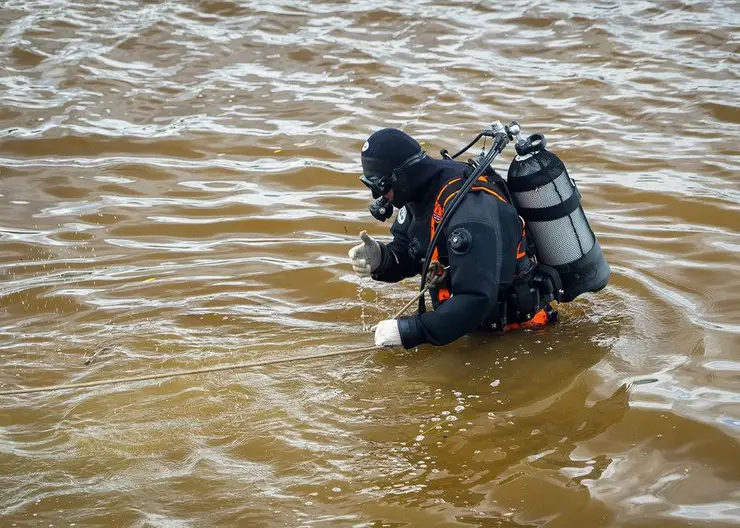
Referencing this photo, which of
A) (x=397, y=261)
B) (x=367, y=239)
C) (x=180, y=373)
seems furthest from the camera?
(x=397, y=261)

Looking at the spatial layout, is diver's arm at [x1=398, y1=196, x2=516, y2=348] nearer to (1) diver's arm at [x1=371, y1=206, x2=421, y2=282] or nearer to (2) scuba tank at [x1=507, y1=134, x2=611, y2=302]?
(2) scuba tank at [x1=507, y1=134, x2=611, y2=302]

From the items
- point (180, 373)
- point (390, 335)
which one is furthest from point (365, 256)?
point (180, 373)

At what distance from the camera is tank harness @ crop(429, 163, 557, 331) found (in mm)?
4402

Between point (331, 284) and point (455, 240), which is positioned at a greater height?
point (455, 240)

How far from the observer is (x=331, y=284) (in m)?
5.95

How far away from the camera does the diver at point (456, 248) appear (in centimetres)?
421

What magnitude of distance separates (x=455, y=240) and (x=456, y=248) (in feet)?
0.12

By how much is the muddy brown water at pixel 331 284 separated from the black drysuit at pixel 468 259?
35 cm

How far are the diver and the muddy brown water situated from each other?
297 millimetres

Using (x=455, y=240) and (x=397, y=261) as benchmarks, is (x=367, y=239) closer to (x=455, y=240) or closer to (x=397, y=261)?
(x=397, y=261)

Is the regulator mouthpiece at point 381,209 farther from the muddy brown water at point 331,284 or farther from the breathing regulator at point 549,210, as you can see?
the muddy brown water at point 331,284

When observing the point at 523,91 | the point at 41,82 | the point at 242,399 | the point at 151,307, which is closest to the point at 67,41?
the point at 41,82

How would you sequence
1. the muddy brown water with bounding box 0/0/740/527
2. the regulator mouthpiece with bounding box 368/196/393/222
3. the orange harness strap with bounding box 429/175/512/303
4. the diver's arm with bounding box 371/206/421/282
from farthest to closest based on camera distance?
the diver's arm with bounding box 371/206/421/282 < the regulator mouthpiece with bounding box 368/196/393/222 < the orange harness strap with bounding box 429/175/512/303 < the muddy brown water with bounding box 0/0/740/527

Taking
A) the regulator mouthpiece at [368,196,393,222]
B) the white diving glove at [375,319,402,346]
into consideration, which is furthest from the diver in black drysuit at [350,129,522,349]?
the regulator mouthpiece at [368,196,393,222]
